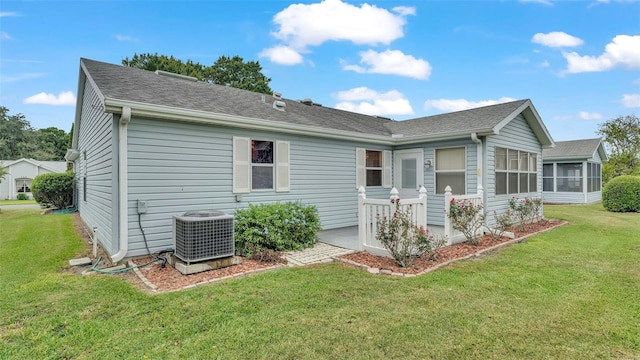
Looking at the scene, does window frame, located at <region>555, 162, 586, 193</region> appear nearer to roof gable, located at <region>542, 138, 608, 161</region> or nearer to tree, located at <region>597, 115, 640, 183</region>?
roof gable, located at <region>542, 138, 608, 161</region>

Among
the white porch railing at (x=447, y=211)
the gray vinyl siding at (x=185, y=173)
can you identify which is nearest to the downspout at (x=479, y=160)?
the white porch railing at (x=447, y=211)

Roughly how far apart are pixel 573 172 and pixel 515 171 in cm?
1143

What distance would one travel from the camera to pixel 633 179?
13023 millimetres

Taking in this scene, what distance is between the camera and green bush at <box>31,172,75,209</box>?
43.8 ft

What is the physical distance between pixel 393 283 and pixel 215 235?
2774 mm

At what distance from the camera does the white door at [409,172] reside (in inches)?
355

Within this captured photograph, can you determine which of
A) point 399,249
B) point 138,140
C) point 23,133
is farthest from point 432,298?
point 23,133

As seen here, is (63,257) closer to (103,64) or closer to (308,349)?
(103,64)

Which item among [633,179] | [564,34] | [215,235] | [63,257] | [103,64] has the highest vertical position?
[564,34]

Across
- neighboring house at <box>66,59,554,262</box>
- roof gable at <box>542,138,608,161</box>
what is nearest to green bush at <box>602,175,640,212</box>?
roof gable at <box>542,138,608,161</box>

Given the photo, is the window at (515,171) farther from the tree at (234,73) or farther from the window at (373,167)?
the tree at (234,73)

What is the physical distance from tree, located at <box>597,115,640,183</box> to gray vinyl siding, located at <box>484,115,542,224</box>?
654 inches

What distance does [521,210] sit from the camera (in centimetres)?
829

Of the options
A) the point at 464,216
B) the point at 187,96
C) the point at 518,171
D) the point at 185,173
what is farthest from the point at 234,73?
the point at 464,216
